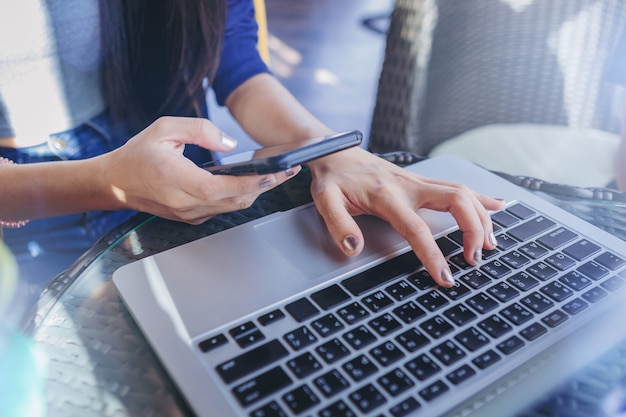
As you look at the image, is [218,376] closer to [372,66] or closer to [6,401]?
[6,401]

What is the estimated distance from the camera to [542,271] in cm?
49

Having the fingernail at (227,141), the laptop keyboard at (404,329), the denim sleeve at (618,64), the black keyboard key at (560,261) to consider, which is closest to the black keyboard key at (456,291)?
the laptop keyboard at (404,329)

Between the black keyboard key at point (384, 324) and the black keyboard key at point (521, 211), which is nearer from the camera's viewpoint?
the black keyboard key at point (384, 324)

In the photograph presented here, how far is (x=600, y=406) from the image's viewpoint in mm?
416

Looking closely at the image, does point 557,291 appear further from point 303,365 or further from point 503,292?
point 303,365

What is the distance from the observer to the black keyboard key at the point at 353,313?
42cm

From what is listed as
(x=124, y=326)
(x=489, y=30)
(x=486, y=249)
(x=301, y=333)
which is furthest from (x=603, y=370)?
(x=489, y=30)

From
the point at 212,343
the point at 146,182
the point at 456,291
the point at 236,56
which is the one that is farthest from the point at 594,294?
the point at 236,56

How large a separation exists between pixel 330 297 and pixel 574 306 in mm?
214

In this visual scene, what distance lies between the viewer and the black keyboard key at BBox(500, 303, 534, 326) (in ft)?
1.43

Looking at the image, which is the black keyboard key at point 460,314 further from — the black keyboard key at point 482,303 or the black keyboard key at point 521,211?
the black keyboard key at point 521,211

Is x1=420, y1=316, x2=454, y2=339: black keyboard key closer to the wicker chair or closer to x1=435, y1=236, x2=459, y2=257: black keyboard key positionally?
x1=435, y1=236, x2=459, y2=257: black keyboard key

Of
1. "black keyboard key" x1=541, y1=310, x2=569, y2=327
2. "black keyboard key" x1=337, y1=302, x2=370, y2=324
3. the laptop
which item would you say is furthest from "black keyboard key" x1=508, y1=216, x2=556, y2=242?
"black keyboard key" x1=337, y1=302, x2=370, y2=324

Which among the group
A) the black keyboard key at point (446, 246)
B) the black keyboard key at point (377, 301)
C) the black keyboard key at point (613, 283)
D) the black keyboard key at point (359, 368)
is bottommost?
the black keyboard key at point (359, 368)
